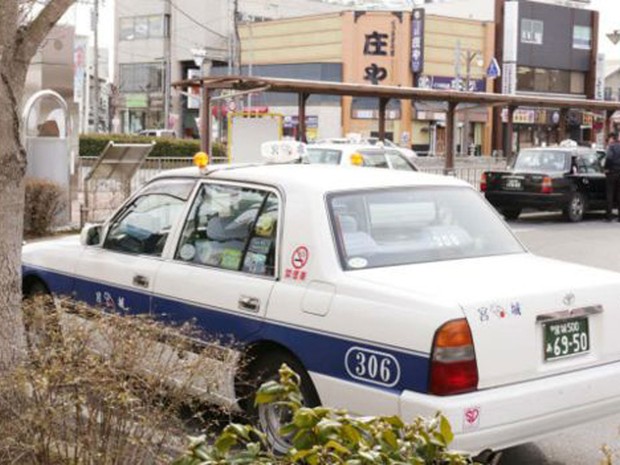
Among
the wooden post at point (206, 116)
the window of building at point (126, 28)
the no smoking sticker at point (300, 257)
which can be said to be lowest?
the no smoking sticker at point (300, 257)

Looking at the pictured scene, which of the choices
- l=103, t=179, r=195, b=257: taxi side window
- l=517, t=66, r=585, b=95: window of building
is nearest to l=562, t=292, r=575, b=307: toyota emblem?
l=103, t=179, r=195, b=257: taxi side window

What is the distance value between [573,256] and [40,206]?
819cm

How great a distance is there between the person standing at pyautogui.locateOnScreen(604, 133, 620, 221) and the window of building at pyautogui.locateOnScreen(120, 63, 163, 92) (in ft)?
206

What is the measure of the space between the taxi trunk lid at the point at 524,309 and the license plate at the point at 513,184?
14.8m

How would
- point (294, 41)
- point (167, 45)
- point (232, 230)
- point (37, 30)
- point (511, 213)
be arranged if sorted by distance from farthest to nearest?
1. point (167, 45)
2. point (294, 41)
3. point (511, 213)
4. point (232, 230)
5. point (37, 30)

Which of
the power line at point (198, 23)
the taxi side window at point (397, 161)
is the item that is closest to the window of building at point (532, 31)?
the power line at point (198, 23)

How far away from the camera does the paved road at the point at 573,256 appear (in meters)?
5.38

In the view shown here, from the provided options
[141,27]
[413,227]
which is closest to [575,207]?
[413,227]

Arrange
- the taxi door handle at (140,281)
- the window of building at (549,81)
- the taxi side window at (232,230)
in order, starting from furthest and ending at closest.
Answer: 1. the window of building at (549,81)
2. the taxi door handle at (140,281)
3. the taxi side window at (232,230)

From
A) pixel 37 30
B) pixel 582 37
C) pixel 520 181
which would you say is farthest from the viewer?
pixel 582 37

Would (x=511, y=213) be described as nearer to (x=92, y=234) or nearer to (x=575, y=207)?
(x=575, y=207)

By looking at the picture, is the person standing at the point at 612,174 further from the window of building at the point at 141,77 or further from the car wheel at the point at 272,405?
the window of building at the point at 141,77

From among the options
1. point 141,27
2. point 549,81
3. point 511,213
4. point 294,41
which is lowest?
point 511,213

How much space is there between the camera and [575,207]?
2000 cm
